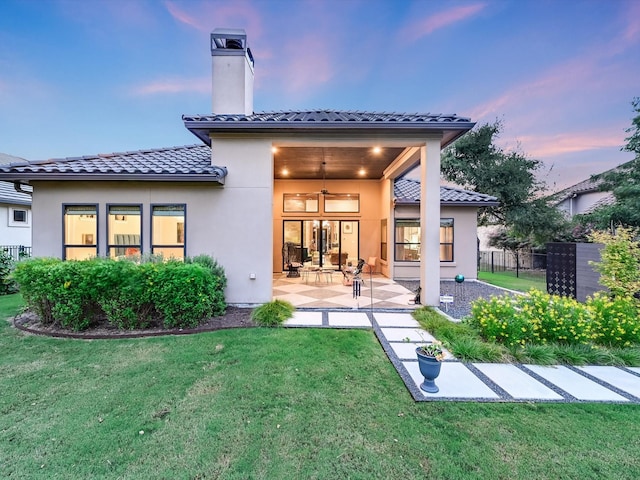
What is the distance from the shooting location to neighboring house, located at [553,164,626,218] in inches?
703

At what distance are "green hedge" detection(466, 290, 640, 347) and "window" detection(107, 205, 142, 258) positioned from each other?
7905mm

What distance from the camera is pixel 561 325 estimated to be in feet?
15.0

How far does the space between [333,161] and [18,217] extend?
53.5 feet

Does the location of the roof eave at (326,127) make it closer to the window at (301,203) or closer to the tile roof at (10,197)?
the window at (301,203)

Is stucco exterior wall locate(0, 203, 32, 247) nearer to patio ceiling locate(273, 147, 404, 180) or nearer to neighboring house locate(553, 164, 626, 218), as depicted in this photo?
patio ceiling locate(273, 147, 404, 180)

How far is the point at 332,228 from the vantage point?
12.7 metres

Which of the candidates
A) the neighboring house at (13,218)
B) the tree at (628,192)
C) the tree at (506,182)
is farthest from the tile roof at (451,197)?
the neighboring house at (13,218)

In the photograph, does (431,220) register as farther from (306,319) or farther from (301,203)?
(301,203)

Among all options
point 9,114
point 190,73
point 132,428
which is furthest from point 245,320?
point 9,114

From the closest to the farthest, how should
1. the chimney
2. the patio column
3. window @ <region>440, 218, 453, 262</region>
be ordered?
the patio column < the chimney < window @ <region>440, 218, 453, 262</region>

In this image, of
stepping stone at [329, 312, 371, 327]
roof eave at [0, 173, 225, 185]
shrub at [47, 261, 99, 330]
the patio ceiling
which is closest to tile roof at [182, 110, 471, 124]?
the patio ceiling

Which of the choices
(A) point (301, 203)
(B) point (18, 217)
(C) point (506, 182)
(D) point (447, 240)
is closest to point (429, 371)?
(D) point (447, 240)

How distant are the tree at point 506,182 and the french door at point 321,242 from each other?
10793mm

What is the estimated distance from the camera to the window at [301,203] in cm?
1263
